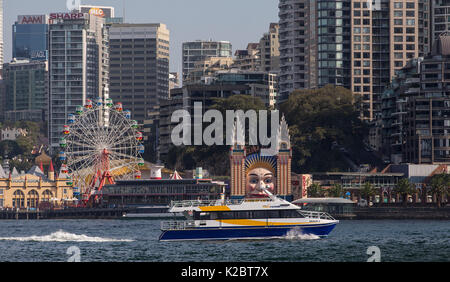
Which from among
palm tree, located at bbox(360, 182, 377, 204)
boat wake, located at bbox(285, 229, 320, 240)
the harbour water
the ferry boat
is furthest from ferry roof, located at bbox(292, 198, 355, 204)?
the ferry boat

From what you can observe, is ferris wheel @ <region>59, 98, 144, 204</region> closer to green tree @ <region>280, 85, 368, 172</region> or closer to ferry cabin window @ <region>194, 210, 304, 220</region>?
green tree @ <region>280, 85, 368, 172</region>

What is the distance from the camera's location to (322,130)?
612ft

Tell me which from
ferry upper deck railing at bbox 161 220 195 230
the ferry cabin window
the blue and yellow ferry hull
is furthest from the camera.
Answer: the ferry cabin window

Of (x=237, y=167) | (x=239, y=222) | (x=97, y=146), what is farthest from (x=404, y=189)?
(x=239, y=222)

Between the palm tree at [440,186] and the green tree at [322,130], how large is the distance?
98.8ft

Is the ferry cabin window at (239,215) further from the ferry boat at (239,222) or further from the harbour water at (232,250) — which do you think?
the harbour water at (232,250)

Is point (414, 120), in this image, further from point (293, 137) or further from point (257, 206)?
point (257, 206)

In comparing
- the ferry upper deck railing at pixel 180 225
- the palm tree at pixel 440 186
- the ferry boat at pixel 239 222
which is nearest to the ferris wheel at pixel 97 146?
the palm tree at pixel 440 186

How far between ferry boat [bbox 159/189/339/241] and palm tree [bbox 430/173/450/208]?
7483 cm

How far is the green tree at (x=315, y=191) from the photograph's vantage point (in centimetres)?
16038

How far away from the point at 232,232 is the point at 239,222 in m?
0.97

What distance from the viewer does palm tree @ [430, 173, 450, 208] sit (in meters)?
149

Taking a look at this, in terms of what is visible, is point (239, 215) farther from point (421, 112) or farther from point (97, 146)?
point (421, 112)
